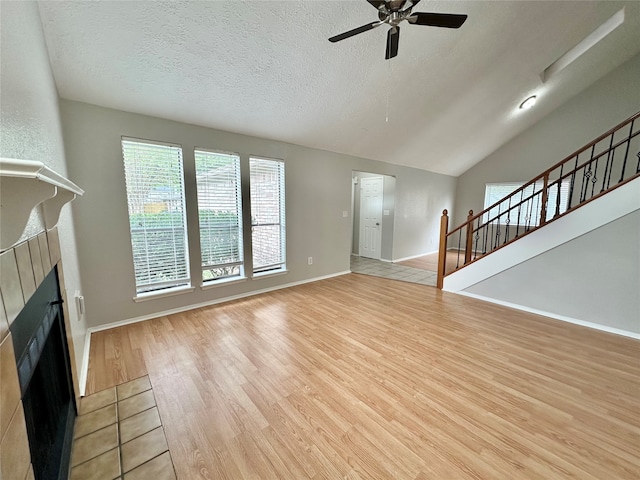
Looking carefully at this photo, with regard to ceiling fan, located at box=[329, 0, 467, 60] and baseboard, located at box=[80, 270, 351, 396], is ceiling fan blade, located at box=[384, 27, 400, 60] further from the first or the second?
baseboard, located at box=[80, 270, 351, 396]

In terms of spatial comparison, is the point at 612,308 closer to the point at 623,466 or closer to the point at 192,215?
the point at 623,466

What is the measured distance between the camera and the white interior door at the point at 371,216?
608cm

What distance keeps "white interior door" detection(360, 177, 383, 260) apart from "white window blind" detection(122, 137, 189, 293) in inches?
171

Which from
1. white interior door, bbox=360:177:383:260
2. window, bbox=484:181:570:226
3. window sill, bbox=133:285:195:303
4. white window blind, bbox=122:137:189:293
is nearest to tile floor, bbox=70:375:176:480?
window sill, bbox=133:285:195:303

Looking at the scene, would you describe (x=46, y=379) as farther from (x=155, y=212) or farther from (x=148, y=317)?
(x=155, y=212)

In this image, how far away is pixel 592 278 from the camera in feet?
9.35

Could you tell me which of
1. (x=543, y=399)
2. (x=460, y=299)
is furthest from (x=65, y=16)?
(x=460, y=299)

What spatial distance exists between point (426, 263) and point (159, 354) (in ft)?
17.9

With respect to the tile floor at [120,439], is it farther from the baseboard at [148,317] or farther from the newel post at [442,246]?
the newel post at [442,246]

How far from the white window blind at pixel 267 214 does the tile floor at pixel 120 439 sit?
7.14 ft

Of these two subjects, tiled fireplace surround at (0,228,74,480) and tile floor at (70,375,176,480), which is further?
tile floor at (70,375,176,480)

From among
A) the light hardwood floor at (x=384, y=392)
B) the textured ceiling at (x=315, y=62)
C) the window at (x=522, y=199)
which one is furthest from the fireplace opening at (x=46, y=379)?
the window at (x=522, y=199)

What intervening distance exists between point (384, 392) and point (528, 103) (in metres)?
5.75

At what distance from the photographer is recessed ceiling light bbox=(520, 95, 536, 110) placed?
179 inches
